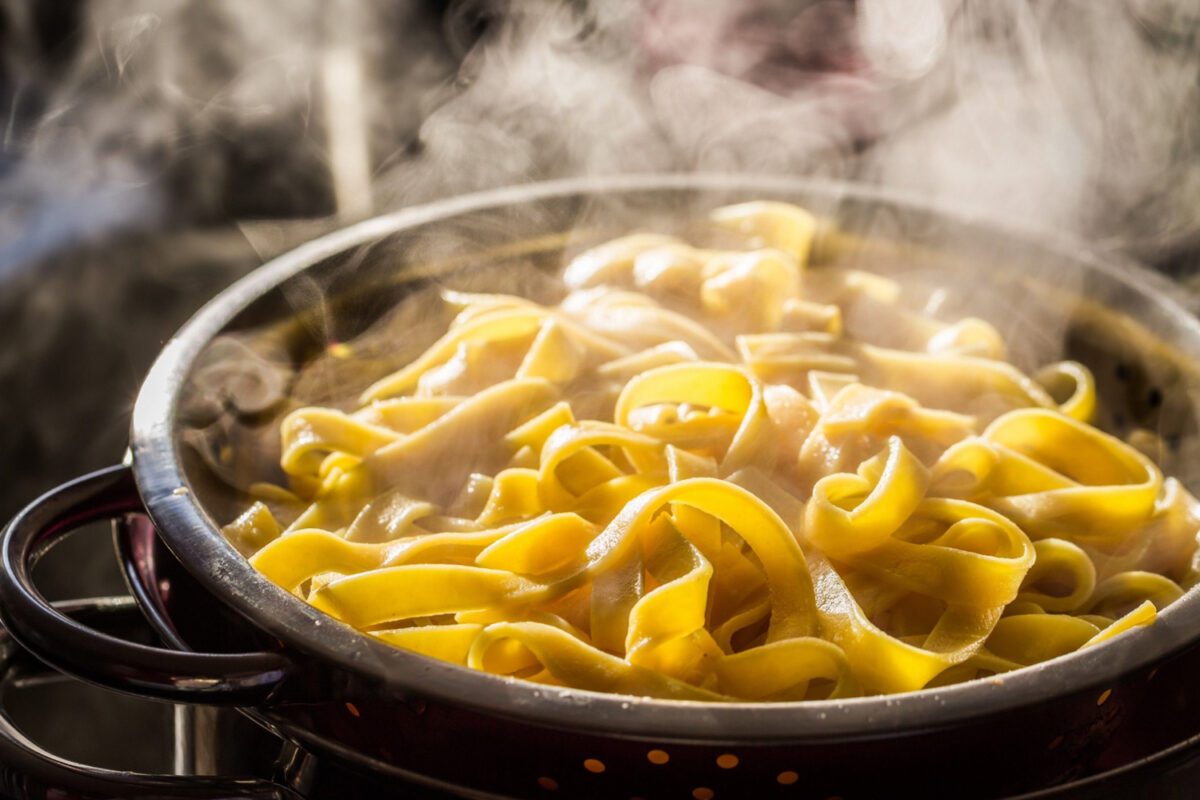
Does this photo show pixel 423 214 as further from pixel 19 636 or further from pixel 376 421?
pixel 19 636

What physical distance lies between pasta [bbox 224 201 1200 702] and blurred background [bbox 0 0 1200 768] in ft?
2.23

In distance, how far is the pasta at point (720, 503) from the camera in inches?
63.3

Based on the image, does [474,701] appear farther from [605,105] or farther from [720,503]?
[605,105]

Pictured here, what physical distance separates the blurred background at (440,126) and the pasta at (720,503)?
68cm

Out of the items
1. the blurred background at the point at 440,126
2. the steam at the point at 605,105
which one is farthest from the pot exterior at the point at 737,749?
the steam at the point at 605,105

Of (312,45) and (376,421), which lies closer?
(376,421)

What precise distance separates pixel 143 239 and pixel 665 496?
13.3 ft

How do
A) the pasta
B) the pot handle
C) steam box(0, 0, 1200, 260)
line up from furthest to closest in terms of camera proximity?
steam box(0, 0, 1200, 260), the pasta, the pot handle

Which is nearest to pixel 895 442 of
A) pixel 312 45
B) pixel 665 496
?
pixel 665 496

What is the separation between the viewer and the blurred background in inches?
152

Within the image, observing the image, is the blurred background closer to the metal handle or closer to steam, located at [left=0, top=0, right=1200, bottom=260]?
steam, located at [left=0, top=0, right=1200, bottom=260]

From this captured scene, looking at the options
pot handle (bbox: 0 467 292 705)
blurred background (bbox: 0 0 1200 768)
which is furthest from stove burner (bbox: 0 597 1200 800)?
blurred background (bbox: 0 0 1200 768)

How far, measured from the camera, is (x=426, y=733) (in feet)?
4.34

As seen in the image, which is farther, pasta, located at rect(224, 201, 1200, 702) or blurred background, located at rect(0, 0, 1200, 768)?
blurred background, located at rect(0, 0, 1200, 768)
